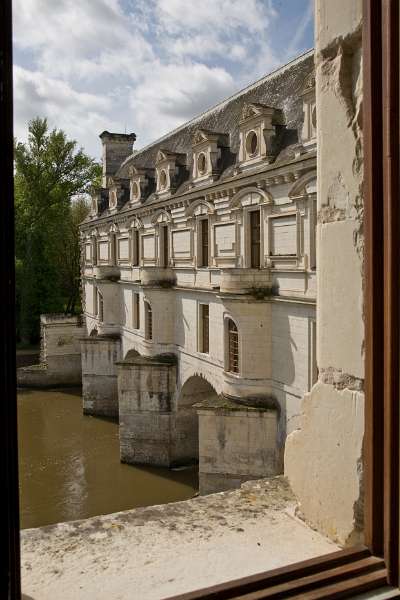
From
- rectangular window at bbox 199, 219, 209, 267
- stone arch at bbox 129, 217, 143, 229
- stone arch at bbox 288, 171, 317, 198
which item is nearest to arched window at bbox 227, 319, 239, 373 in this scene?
rectangular window at bbox 199, 219, 209, 267

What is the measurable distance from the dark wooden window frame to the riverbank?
0.75ft

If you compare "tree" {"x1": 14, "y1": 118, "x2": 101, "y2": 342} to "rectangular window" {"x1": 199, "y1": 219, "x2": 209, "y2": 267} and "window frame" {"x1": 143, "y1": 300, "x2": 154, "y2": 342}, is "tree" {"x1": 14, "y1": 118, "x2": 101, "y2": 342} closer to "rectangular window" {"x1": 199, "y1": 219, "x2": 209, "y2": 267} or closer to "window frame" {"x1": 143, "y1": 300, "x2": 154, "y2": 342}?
"window frame" {"x1": 143, "y1": 300, "x2": 154, "y2": 342}

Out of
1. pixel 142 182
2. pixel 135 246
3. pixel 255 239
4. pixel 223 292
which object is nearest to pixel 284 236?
pixel 255 239

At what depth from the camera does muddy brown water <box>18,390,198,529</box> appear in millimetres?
15539

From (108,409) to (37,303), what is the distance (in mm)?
13528

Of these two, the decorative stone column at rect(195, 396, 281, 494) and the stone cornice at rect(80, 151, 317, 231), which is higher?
the stone cornice at rect(80, 151, 317, 231)

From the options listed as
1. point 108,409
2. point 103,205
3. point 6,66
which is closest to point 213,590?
point 6,66

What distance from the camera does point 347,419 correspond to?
7.51ft

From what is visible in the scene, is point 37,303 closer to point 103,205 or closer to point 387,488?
point 103,205

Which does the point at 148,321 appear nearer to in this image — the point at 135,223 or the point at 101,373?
the point at 135,223

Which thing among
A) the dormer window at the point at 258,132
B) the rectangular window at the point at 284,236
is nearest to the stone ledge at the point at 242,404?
the rectangular window at the point at 284,236

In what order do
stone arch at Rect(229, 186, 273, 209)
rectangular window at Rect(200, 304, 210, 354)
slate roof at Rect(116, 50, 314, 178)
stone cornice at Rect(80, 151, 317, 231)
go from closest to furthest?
stone cornice at Rect(80, 151, 317, 231) < stone arch at Rect(229, 186, 273, 209) < slate roof at Rect(116, 50, 314, 178) < rectangular window at Rect(200, 304, 210, 354)

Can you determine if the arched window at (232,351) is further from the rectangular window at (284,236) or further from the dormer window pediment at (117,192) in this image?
the dormer window pediment at (117,192)

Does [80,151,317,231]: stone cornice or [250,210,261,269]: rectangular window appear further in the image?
[250,210,261,269]: rectangular window
